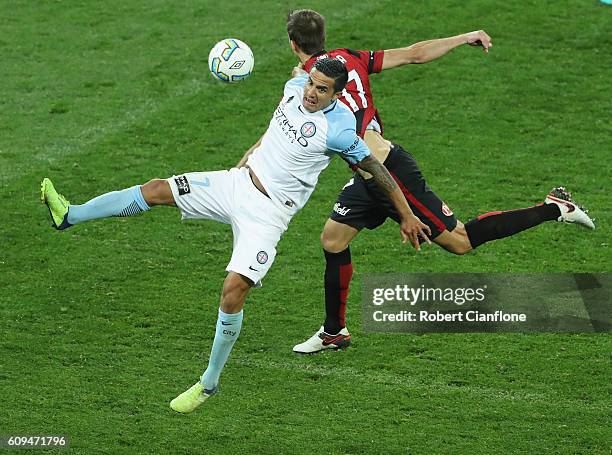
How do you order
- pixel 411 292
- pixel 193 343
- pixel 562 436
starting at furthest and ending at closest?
pixel 411 292, pixel 193 343, pixel 562 436

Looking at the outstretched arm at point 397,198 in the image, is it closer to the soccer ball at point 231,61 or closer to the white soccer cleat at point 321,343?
the white soccer cleat at point 321,343

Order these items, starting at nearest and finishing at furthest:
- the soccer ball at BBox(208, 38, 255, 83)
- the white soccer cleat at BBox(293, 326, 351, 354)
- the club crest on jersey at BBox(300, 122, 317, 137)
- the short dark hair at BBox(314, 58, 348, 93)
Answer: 1. the short dark hair at BBox(314, 58, 348, 93)
2. the club crest on jersey at BBox(300, 122, 317, 137)
3. the soccer ball at BBox(208, 38, 255, 83)
4. the white soccer cleat at BBox(293, 326, 351, 354)

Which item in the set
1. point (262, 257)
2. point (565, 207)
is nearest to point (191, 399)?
point (262, 257)

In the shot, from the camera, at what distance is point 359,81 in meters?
10.1

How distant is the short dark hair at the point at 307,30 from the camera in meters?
9.73

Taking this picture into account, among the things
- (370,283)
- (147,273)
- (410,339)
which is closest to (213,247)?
(147,273)

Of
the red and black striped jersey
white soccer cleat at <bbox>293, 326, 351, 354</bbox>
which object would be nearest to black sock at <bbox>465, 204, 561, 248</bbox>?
the red and black striped jersey

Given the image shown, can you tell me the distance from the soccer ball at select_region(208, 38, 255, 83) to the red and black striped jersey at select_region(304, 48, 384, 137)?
83 cm

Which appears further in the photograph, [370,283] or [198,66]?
[198,66]

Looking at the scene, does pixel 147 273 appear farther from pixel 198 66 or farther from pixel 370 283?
pixel 198 66

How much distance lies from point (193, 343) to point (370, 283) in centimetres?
195

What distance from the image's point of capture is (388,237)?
1285 centimetres

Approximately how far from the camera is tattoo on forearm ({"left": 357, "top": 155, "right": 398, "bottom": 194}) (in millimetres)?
9203

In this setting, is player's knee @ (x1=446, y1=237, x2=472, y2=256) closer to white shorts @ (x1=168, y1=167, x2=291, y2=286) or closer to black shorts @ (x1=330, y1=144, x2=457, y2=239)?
black shorts @ (x1=330, y1=144, x2=457, y2=239)
